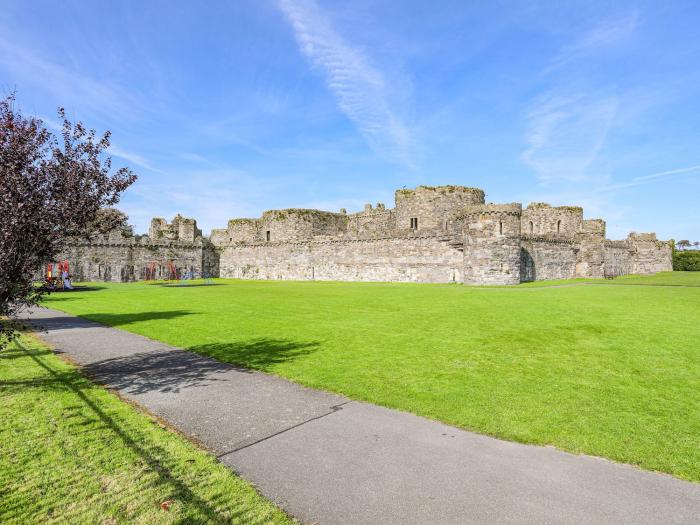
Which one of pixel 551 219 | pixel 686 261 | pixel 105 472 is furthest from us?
pixel 686 261

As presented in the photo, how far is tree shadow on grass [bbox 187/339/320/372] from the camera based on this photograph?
7.85 metres

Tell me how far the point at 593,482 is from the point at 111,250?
4743cm

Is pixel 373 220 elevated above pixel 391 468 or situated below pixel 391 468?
above

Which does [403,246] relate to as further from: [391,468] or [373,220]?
[391,468]

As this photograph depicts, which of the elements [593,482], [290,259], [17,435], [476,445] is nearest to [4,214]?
[17,435]

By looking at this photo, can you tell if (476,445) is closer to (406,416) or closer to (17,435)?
(406,416)

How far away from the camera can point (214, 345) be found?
9.43 m

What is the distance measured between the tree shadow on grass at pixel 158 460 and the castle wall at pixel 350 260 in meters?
31.6

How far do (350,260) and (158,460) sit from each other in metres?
38.1

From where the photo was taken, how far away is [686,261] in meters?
59.3

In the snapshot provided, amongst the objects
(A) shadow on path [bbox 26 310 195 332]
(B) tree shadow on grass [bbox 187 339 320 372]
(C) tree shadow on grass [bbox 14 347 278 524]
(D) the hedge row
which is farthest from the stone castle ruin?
(C) tree shadow on grass [bbox 14 347 278 524]

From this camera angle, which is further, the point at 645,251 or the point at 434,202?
the point at 645,251

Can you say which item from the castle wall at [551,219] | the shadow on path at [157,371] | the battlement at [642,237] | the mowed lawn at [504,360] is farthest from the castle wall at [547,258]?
the shadow on path at [157,371]

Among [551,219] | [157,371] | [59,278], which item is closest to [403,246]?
[551,219]
